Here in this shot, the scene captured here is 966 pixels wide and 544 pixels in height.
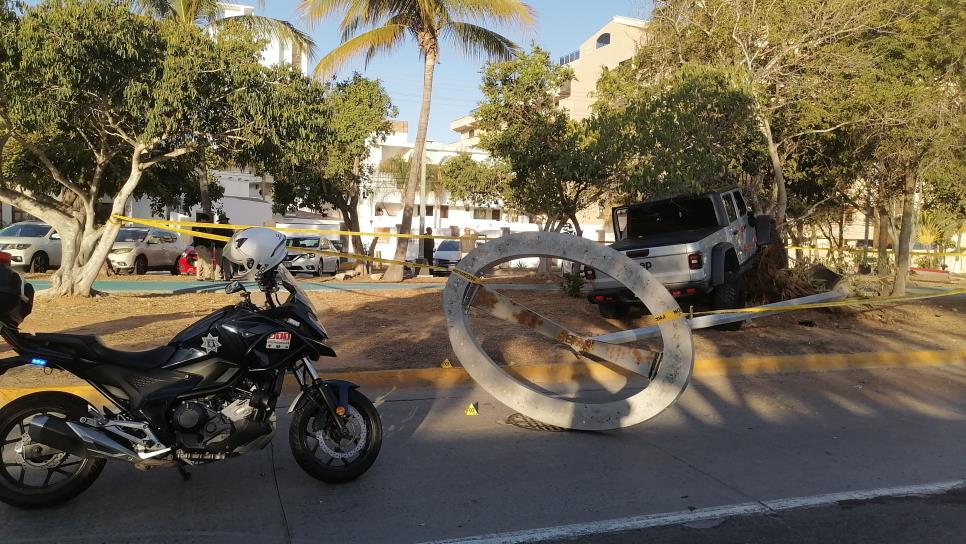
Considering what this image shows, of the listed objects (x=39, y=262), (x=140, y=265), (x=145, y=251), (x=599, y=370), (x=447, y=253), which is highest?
(x=145, y=251)

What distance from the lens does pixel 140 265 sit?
24.0m

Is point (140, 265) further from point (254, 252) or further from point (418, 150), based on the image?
point (254, 252)

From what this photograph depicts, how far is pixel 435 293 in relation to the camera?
16.4 meters

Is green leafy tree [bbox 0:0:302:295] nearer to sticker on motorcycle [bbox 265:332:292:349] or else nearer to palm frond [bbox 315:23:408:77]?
palm frond [bbox 315:23:408:77]

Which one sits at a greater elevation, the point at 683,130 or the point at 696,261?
the point at 683,130

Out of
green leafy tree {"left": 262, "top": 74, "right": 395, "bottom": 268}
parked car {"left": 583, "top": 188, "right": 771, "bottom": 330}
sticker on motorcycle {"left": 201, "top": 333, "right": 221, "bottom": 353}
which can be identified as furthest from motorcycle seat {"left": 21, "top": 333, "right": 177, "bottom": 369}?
green leafy tree {"left": 262, "top": 74, "right": 395, "bottom": 268}

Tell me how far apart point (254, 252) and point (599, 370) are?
4863 mm

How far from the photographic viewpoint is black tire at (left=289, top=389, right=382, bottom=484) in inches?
196

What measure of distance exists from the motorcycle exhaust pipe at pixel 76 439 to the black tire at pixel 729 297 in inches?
362

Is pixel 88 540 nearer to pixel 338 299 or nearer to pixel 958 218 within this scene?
pixel 338 299

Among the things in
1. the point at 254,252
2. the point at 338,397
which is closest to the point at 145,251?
the point at 254,252

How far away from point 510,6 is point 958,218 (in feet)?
84.8

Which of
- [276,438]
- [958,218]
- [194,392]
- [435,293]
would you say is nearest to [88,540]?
[194,392]

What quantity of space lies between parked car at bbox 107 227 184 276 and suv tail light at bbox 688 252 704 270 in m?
17.7
